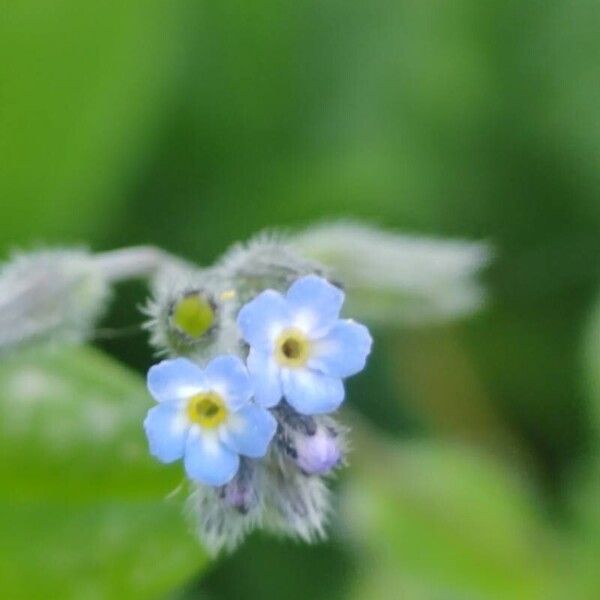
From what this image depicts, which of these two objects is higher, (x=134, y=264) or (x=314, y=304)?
(x=134, y=264)

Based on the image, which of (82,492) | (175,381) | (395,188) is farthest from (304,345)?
(395,188)

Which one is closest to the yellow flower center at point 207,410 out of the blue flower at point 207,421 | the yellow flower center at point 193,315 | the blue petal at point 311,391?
the blue flower at point 207,421

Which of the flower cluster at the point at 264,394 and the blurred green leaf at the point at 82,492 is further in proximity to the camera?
the blurred green leaf at the point at 82,492

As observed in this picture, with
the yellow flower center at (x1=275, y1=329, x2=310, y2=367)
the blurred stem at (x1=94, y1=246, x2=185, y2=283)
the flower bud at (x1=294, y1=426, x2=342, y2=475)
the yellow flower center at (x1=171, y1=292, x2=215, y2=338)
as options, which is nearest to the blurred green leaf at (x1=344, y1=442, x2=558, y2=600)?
the blurred stem at (x1=94, y1=246, x2=185, y2=283)

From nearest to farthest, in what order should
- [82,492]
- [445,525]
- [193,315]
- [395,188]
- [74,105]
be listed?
[193,315] → [82,492] → [445,525] → [74,105] → [395,188]

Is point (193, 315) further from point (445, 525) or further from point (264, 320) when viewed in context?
point (445, 525)

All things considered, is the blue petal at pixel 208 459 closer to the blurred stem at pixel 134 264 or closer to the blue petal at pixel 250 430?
the blue petal at pixel 250 430

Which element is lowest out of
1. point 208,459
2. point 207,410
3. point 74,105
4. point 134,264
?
point 208,459
